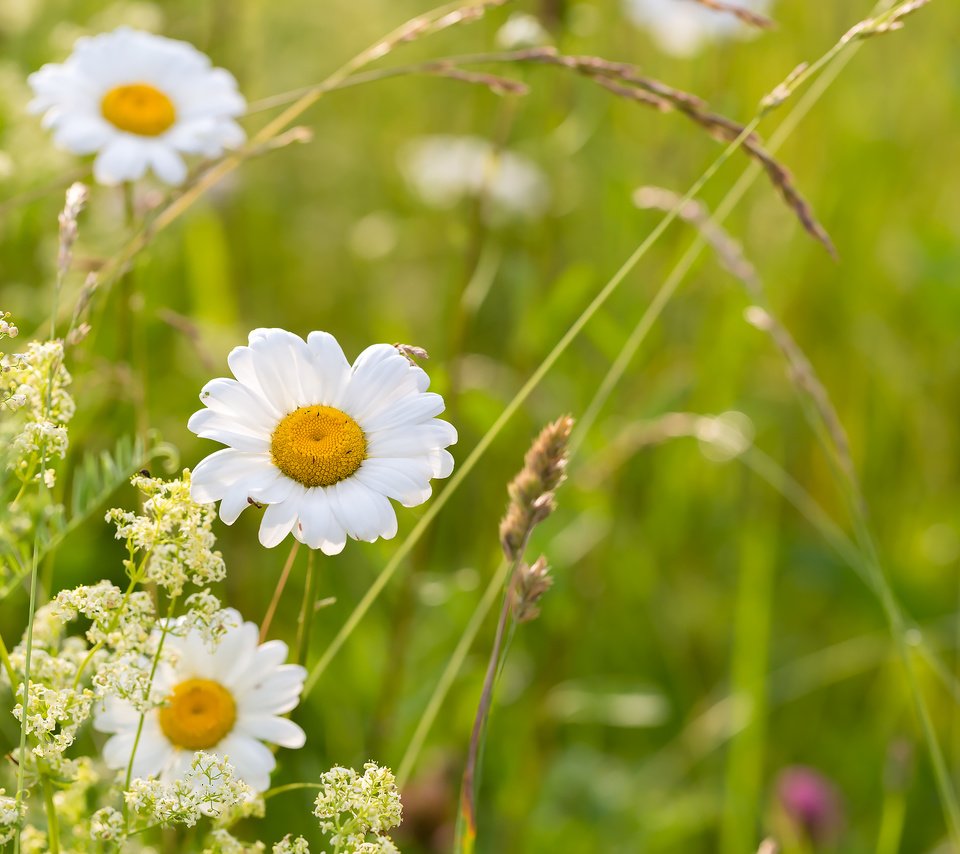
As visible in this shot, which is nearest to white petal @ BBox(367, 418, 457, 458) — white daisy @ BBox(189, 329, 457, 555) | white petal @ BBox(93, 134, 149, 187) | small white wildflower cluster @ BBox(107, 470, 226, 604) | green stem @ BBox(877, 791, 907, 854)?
white daisy @ BBox(189, 329, 457, 555)

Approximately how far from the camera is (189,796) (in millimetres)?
613

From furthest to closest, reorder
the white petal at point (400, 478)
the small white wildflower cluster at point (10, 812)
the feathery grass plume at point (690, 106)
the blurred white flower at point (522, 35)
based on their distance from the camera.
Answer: the blurred white flower at point (522, 35)
the feathery grass plume at point (690, 106)
the white petal at point (400, 478)
the small white wildflower cluster at point (10, 812)

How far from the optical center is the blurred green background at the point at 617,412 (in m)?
1.61

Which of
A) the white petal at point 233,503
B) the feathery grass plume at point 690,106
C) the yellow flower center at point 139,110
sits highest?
the yellow flower center at point 139,110

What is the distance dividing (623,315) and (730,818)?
34.1 inches

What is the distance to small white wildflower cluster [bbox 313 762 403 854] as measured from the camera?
1.94 feet

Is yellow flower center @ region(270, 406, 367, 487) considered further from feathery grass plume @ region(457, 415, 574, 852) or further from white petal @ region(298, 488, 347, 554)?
feathery grass plume @ region(457, 415, 574, 852)

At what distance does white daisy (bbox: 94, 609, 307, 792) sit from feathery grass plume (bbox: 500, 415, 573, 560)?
0.60 ft

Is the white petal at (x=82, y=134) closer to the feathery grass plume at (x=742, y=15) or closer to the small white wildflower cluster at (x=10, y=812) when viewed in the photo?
the feathery grass plume at (x=742, y=15)

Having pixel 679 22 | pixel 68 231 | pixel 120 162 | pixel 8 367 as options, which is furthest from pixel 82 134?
pixel 679 22

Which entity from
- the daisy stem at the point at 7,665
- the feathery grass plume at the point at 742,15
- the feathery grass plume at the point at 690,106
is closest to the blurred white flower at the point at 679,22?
the feathery grass plume at the point at 742,15

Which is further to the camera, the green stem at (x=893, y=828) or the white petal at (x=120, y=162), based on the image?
the green stem at (x=893, y=828)

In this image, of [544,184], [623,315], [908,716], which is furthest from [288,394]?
[544,184]

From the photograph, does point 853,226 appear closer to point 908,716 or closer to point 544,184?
point 544,184
